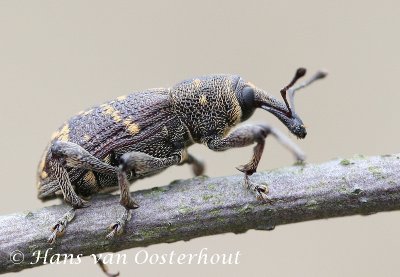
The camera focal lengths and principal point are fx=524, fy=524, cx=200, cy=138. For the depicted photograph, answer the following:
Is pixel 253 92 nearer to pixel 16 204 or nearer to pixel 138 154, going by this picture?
pixel 138 154

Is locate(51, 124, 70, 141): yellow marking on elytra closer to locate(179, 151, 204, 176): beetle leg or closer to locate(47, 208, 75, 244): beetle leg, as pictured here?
locate(47, 208, 75, 244): beetle leg

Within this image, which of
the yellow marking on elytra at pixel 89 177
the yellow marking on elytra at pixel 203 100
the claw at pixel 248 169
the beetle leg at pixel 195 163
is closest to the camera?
the claw at pixel 248 169

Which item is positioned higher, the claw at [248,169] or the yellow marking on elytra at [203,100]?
the yellow marking on elytra at [203,100]

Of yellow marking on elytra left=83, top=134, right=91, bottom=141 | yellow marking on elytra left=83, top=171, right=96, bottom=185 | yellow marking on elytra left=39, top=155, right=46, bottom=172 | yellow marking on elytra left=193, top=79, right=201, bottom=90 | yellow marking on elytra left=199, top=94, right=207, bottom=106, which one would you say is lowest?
yellow marking on elytra left=83, top=171, right=96, bottom=185

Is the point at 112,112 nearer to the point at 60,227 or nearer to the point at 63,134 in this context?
the point at 63,134

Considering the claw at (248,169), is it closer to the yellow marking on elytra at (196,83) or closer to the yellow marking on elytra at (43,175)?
the yellow marking on elytra at (196,83)

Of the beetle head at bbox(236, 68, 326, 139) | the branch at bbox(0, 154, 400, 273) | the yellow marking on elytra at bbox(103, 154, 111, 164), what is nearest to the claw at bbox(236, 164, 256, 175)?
the branch at bbox(0, 154, 400, 273)

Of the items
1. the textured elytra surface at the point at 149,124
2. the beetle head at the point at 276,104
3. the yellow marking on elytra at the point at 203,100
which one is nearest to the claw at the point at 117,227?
the textured elytra surface at the point at 149,124

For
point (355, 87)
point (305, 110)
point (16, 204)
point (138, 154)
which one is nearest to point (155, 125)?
point (138, 154)
